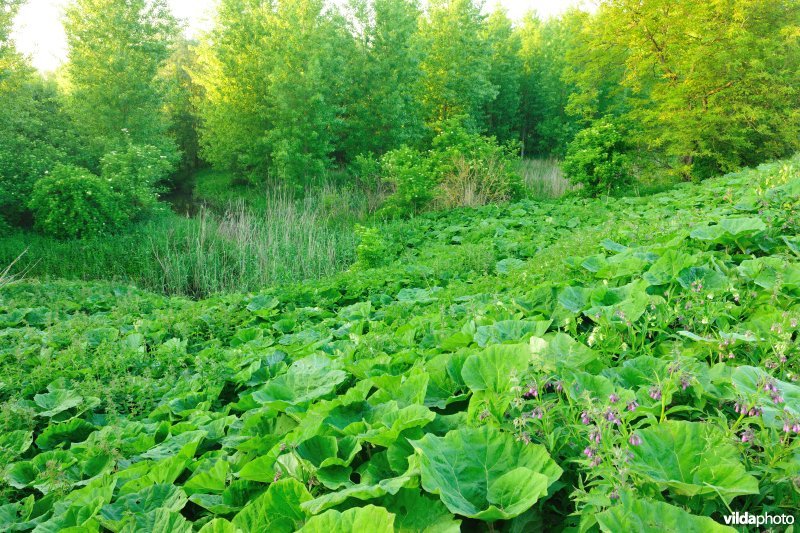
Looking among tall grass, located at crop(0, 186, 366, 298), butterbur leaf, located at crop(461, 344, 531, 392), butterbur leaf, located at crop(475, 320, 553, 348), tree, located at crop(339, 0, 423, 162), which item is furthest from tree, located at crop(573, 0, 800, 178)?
butterbur leaf, located at crop(461, 344, 531, 392)

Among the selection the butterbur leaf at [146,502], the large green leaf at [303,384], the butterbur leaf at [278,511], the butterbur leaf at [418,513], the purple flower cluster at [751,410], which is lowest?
the butterbur leaf at [146,502]

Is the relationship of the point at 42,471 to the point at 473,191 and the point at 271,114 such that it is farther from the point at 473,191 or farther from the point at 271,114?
the point at 271,114

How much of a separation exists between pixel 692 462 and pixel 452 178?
412 inches

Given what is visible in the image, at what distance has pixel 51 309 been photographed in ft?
16.8

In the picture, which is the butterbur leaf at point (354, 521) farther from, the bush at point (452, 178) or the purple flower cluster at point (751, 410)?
the bush at point (452, 178)

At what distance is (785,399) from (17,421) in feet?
11.0

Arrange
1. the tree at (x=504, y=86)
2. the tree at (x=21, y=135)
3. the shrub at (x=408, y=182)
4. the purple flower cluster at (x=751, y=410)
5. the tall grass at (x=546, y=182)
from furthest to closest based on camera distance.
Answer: the tree at (x=504, y=86) → the tall grass at (x=546, y=182) → the tree at (x=21, y=135) → the shrub at (x=408, y=182) → the purple flower cluster at (x=751, y=410)

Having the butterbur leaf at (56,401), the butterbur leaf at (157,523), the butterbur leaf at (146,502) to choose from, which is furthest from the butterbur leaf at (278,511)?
the butterbur leaf at (56,401)

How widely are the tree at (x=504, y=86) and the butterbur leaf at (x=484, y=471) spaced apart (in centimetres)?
2462

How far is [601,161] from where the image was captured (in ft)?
36.7

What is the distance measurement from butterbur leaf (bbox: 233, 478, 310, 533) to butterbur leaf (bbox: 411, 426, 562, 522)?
34 cm

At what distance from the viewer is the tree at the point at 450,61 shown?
62.6 ft

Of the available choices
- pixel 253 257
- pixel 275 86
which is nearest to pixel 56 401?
pixel 253 257

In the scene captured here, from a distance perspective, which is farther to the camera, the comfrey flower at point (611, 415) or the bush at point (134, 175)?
the bush at point (134, 175)
